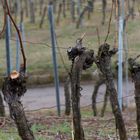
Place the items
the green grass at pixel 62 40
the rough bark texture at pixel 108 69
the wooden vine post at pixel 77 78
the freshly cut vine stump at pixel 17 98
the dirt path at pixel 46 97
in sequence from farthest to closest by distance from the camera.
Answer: the green grass at pixel 62 40
the dirt path at pixel 46 97
the rough bark texture at pixel 108 69
the wooden vine post at pixel 77 78
the freshly cut vine stump at pixel 17 98

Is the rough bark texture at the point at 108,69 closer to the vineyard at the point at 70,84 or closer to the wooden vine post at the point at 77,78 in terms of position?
the vineyard at the point at 70,84

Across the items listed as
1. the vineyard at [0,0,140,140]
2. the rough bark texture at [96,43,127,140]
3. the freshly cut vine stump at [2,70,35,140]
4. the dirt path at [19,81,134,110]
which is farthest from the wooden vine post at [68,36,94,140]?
the dirt path at [19,81,134,110]

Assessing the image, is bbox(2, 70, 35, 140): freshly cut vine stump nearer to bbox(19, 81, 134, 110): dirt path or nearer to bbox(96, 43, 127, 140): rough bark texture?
bbox(96, 43, 127, 140): rough bark texture

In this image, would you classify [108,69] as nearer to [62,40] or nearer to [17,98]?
[17,98]

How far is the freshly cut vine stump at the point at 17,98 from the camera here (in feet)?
10.5

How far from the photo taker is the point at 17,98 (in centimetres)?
323

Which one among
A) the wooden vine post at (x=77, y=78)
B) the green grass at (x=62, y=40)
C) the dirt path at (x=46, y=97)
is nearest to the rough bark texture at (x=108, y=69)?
the wooden vine post at (x=77, y=78)

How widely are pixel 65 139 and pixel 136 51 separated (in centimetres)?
671

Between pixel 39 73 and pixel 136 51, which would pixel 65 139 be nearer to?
pixel 136 51

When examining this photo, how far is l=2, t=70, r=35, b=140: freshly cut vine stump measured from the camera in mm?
3193

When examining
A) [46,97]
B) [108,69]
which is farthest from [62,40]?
[108,69]

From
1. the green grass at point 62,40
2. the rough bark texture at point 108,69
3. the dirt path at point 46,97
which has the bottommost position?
the dirt path at point 46,97

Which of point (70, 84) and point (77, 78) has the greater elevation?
point (77, 78)

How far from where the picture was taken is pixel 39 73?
13727 millimetres
